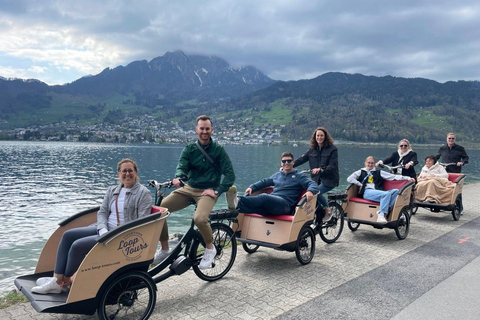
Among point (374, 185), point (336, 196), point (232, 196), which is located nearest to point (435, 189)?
point (374, 185)

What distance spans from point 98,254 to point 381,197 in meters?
6.40

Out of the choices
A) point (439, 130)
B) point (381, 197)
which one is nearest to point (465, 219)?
point (381, 197)

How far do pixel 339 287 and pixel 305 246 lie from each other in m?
1.23

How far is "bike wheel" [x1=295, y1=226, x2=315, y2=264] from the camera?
20.2 feet

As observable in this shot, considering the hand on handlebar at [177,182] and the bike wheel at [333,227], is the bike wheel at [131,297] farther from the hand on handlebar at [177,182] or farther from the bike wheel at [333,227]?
the bike wheel at [333,227]

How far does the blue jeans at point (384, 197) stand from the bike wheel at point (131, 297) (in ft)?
18.4

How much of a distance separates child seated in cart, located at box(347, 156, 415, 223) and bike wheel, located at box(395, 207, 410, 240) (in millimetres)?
557

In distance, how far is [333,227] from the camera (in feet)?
25.9

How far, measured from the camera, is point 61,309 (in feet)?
11.8

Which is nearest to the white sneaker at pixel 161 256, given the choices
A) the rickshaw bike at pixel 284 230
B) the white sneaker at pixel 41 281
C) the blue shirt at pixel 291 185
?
the white sneaker at pixel 41 281

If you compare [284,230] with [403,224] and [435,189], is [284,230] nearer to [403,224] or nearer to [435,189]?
[403,224]

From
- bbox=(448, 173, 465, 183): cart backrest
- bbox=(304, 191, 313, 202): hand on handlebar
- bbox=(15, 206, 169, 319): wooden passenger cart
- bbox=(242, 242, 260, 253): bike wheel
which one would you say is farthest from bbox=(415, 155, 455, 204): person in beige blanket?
bbox=(15, 206, 169, 319): wooden passenger cart

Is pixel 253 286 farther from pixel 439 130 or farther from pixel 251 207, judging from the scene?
pixel 439 130

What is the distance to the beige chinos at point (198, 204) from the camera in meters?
5.05
